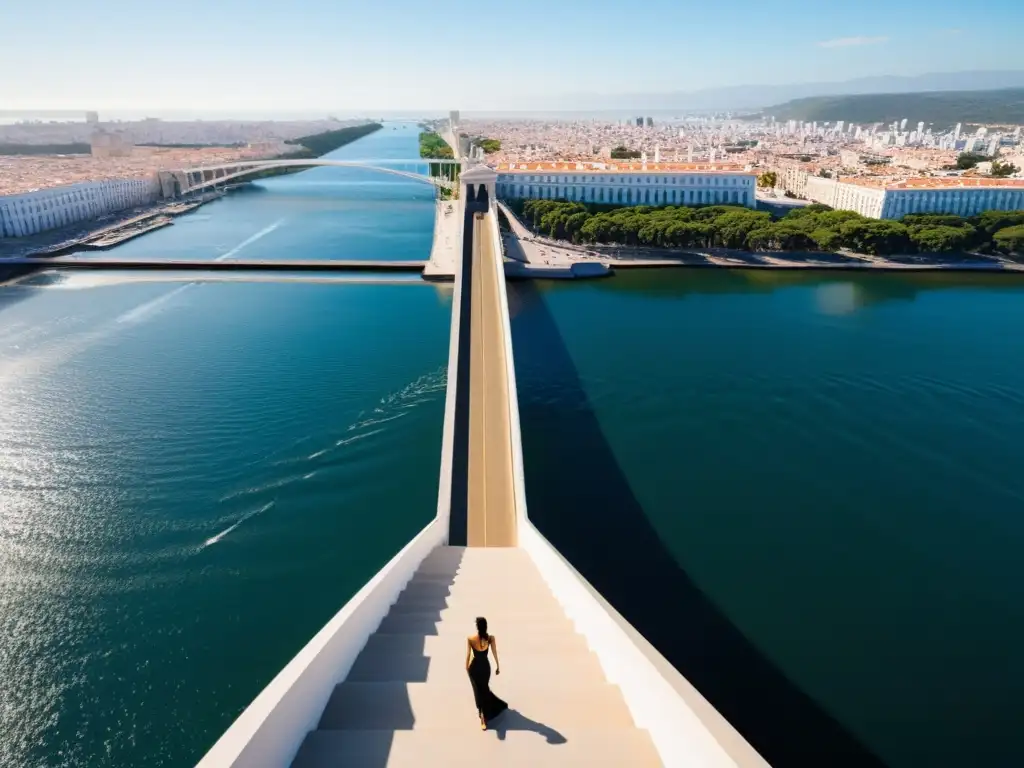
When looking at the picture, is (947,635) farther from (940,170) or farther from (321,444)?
(940,170)

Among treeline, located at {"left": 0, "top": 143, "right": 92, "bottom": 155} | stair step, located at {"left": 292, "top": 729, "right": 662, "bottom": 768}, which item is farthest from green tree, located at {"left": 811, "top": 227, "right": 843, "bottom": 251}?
treeline, located at {"left": 0, "top": 143, "right": 92, "bottom": 155}

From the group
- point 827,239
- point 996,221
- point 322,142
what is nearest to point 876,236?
point 827,239

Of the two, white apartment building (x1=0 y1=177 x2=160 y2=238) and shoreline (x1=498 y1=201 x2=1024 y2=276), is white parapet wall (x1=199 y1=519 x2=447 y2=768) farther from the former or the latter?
white apartment building (x1=0 y1=177 x2=160 y2=238)

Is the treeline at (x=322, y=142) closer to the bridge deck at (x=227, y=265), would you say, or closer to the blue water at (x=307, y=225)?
the blue water at (x=307, y=225)

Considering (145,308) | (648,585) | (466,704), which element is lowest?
(648,585)

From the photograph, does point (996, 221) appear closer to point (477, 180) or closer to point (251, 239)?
point (477, 180)

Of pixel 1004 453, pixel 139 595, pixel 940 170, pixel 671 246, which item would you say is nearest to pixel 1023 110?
pixel 940 170

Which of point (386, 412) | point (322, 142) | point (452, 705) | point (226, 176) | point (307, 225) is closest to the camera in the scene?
point (452, 705)

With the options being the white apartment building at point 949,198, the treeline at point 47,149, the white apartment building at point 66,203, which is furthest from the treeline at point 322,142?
the white apartment building at point 949,198
